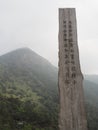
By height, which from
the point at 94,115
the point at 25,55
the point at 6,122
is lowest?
the point at 94,115

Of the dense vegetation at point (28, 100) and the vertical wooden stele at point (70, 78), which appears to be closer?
the vertical wooden stele at point (70, 78)

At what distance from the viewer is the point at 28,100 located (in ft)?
291

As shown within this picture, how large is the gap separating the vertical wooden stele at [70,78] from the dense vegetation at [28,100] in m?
46.7

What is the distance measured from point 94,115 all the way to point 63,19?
82225mm

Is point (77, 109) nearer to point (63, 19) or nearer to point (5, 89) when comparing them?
point (63, 19)

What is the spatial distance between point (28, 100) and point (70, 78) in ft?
270

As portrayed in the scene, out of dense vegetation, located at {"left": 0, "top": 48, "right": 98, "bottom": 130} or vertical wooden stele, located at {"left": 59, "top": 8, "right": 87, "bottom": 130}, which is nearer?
vertical wooden stele, located at {"left": 59, "top": 8, "right": 87, "bottom": 130}

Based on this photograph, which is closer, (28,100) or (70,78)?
(70,78)

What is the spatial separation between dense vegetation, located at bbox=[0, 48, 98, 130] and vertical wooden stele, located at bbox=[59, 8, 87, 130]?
4672 cm

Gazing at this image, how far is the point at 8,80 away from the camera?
348 feet

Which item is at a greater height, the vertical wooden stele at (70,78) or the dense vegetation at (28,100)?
the vertical wooden stele at (70,78)

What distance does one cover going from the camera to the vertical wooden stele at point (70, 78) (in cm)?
703

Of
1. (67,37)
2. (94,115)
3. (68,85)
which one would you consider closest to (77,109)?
(68,85)

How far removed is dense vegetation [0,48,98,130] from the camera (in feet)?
211
